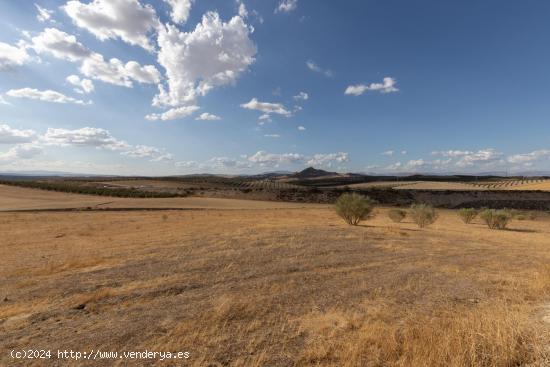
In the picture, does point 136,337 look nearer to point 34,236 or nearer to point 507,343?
point 507,343

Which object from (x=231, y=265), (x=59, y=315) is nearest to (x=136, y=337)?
(x=59, y=315)

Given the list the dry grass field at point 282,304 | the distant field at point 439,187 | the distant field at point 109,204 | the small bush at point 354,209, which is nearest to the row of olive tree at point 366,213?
the small bush at point 354,209

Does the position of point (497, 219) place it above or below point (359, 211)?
below

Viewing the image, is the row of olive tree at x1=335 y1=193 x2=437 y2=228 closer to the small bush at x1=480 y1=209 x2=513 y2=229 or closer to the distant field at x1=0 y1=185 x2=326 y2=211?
the small bush at x1=480 y1=209 x2=513 y2=229

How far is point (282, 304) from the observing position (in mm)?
7629

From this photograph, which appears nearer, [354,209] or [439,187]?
[354,209]

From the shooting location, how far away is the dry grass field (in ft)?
17.3

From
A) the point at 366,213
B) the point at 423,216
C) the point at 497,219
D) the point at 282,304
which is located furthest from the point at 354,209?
the point at 282,304

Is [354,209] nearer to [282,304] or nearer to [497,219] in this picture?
[497,219]

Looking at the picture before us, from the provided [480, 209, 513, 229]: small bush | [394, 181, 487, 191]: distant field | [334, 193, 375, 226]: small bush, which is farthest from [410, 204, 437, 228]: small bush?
[394, 181, 487, 191]: distant field

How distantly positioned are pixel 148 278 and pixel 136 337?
4.15 metres

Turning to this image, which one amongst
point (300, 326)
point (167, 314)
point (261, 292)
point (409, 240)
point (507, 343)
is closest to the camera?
point (507, 343)

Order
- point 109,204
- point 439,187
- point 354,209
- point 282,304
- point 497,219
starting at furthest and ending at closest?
point 439,187 → point 109,204 → point 497,219 → point 354,209 → point 282,304

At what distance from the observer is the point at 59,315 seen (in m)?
6.91
